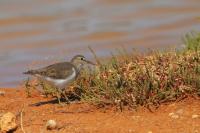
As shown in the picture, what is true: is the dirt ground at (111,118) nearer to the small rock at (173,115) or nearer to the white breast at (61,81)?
the small rock at (173,115)

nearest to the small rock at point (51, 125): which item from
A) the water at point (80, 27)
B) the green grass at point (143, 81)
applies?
the green grass at point (143, 81)

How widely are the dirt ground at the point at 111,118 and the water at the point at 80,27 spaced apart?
3.83 meters

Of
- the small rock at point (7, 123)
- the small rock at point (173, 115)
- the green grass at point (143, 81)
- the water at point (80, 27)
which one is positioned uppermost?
the water at point (80, 27)

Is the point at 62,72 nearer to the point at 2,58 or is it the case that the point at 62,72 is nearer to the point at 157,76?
the point at 157,76

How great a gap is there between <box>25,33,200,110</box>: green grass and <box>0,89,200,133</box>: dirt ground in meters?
0.13

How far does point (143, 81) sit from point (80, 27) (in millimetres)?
8381

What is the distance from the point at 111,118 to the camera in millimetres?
9727

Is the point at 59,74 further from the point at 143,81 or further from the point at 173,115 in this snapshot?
the point at 173,115

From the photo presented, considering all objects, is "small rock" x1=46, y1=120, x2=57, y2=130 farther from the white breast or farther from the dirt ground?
the white breast

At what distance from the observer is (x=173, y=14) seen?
19156 millimetres

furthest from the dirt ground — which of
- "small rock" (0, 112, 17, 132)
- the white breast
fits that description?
the white breast

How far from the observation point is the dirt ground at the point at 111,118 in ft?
30.1

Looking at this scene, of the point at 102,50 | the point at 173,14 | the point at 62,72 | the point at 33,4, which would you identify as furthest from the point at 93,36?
the point at 62,72

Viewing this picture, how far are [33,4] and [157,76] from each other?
11.2 meters
